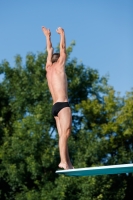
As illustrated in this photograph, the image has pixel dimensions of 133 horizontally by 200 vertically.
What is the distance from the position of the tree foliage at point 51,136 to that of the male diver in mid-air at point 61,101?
751 cm

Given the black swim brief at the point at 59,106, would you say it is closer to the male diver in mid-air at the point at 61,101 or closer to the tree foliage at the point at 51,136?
the male diver in mid-air at the point at 61,101

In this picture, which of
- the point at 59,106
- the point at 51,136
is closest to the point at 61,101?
the point at 59,106

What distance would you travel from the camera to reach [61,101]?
5.45 metres

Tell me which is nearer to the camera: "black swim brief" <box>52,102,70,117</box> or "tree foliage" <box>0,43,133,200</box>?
"black swim brief" <box>52,102,70,117</box>

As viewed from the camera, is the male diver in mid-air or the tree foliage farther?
the tree foliage

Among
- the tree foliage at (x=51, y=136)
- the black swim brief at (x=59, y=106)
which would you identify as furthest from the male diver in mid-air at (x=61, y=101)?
the tree foliage at (x=51, y=136)

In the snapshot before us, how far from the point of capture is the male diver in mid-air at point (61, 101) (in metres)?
5.39

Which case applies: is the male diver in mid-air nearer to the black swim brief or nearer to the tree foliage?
the black swim brief

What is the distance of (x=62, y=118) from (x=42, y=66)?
29.8 ft

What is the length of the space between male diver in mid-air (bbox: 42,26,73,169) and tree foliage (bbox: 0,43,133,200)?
296 inches

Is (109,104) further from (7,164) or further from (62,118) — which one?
(62,118)

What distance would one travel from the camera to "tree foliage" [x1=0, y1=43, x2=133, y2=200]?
13.1 m

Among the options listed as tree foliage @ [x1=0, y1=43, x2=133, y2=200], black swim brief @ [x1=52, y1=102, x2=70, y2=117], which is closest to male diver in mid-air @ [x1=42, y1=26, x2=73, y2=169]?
black swim brief @ [x1=52, y1=102, x2=70, y2=117]

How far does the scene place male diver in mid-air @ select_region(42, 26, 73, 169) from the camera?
212 inches
